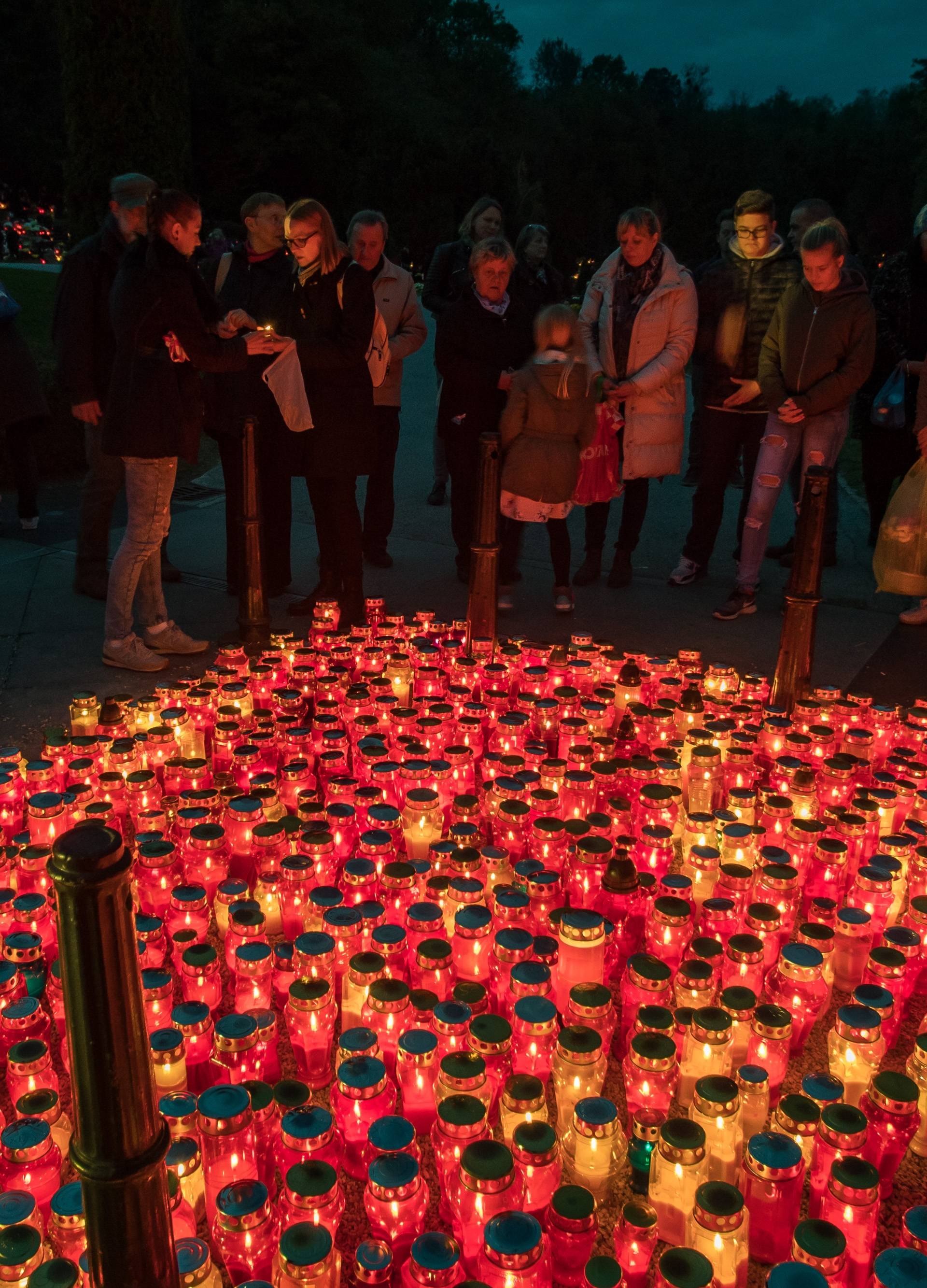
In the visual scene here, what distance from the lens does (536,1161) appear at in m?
1.69

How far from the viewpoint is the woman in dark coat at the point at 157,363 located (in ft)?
12.9

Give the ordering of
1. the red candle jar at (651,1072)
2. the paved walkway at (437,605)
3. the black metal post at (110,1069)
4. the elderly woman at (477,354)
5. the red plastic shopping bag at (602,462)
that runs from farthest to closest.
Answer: the red plastic shopping bag at (602,462) → the elderly woman at (477,354) → the paved walkway at (437,605) → the red candle jar at (651,1072) → the black metal post at (110,1069)

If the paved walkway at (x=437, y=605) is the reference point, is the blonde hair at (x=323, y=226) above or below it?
above

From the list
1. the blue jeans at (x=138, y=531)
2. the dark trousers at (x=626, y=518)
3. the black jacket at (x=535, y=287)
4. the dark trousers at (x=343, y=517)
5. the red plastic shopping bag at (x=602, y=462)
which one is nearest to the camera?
the blue jeans at (x=138, y=531)

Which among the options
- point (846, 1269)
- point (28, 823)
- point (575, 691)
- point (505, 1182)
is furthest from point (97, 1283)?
point (575, 691)

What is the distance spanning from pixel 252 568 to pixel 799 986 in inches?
116

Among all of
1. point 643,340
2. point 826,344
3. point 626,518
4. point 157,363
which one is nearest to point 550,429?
point 643,340

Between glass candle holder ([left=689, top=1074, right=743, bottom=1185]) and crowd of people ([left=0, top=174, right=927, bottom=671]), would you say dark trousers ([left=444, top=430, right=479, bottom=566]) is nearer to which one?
crowd of people ([left=0, top=174, right=927, bottom=671])

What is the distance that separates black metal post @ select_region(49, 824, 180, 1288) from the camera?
115 cm

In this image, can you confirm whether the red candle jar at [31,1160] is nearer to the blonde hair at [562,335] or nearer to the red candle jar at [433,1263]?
the red candle jar at [433,1263]

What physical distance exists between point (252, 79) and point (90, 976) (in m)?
32.0

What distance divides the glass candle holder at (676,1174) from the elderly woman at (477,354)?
415 centimetres

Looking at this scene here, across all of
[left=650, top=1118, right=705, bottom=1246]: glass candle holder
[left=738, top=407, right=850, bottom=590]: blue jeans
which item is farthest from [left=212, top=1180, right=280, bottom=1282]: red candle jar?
[left=738, top=407, right=850, bottom=590]: blue jeans

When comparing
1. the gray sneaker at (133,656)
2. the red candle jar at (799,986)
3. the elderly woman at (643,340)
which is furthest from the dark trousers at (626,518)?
the red candle jar at (799,986)
